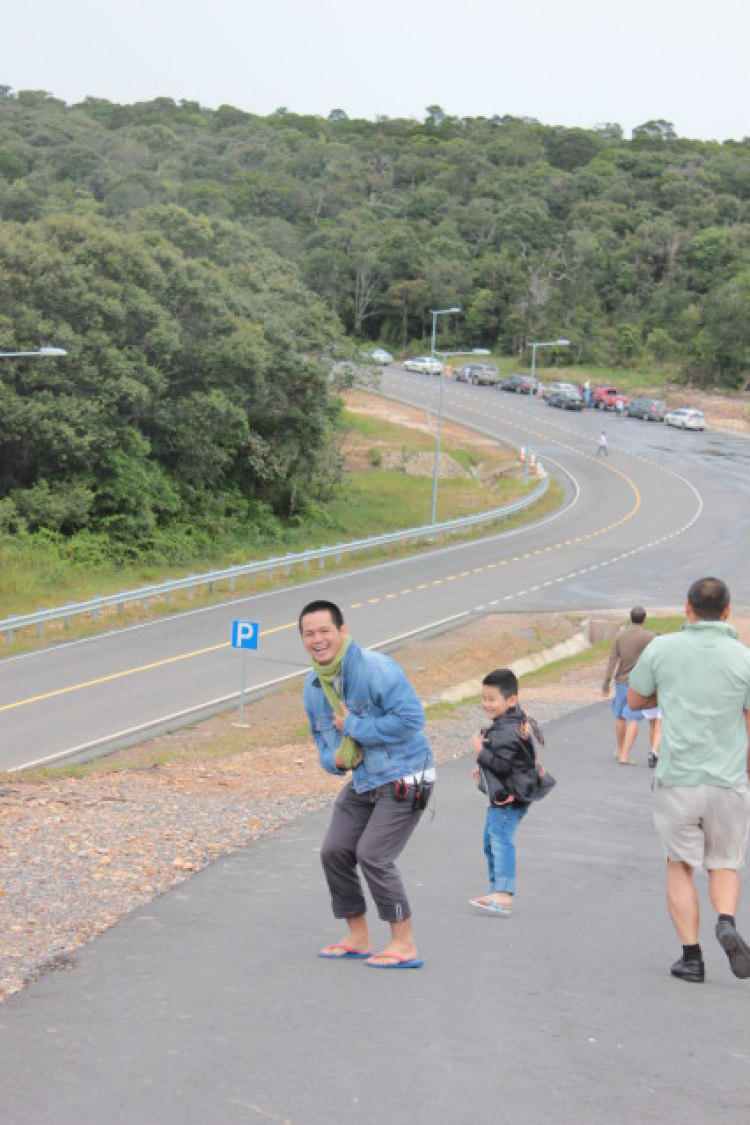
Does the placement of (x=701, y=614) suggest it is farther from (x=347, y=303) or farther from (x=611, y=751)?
(x=347, y=303)

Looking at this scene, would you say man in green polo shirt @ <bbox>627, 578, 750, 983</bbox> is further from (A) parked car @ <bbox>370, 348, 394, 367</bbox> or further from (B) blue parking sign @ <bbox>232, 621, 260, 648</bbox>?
(A) parked car @ <bbox>370, 348, 394, 367</bbox>

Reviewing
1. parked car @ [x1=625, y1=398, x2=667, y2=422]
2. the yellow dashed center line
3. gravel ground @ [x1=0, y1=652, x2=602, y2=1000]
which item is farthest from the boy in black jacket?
parked car @ [x1=625, y1=398, x2=667, y2=422]

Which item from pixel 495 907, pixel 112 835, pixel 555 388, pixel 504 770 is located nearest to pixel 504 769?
pixel 504 770

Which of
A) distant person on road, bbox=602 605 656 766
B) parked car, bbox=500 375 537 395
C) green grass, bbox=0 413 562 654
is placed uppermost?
distant person on road, bbox=602 605 656 766

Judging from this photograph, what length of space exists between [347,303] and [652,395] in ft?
89.5

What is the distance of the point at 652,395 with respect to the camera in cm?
9669

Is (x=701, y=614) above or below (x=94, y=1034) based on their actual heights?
above

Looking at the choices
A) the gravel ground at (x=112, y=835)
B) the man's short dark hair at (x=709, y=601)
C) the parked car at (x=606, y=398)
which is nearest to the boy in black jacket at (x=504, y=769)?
the man's short dark hair at (x=709, y=601)

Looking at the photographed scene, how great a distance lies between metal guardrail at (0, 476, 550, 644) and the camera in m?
32.8

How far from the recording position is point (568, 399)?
298ft

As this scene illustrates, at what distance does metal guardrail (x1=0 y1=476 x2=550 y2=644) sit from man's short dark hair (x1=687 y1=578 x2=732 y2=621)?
2657 cm

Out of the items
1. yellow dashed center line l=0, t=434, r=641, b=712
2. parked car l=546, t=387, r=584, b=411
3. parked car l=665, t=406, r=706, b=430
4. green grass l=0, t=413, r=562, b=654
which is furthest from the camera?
parked car l=546, t=387, r=584, b=411

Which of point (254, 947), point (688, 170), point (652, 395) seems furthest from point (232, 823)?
point (688, 170)

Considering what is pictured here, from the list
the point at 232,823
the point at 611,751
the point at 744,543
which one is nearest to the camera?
the point at 232,823
